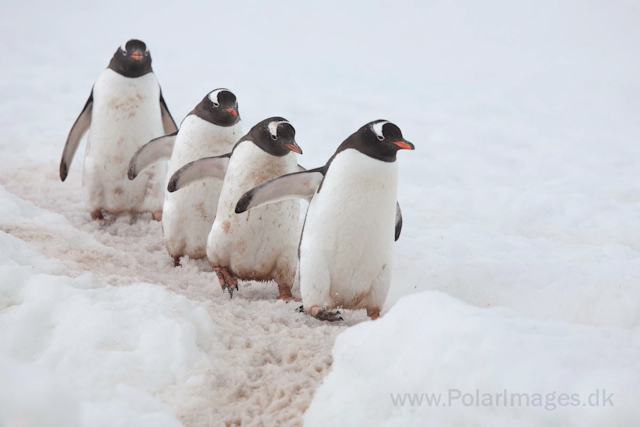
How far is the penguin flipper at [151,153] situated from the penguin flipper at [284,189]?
4.67 ft

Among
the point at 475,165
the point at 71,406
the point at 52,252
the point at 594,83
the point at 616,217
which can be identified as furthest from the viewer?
the point at 594,83

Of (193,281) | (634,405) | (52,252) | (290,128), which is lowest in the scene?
(193,281)

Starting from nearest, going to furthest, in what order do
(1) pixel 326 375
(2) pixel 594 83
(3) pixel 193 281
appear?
(1) pixel 326 375 → (3) pixel 193 281 → (2) pixel 594 83

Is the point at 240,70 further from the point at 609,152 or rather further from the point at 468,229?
the point at 468,229

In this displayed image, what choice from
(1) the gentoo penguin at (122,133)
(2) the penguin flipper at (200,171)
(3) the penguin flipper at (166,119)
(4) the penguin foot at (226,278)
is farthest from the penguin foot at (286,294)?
(3) the penguin flipper at (166,119)

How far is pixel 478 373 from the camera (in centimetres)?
171

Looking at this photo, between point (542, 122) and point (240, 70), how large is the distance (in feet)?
21.5

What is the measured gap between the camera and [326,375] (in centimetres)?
207

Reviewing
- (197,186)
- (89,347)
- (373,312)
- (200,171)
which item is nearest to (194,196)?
(197,186)

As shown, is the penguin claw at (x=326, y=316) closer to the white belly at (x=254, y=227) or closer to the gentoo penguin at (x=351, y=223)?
the gentoo penguin at (x=351, y=223)

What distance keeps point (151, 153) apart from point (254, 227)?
1.22 m

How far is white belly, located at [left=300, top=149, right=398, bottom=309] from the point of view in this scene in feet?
9.78

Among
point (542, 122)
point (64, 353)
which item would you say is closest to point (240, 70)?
point (542, 122)

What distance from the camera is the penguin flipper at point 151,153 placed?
422 centimetres
